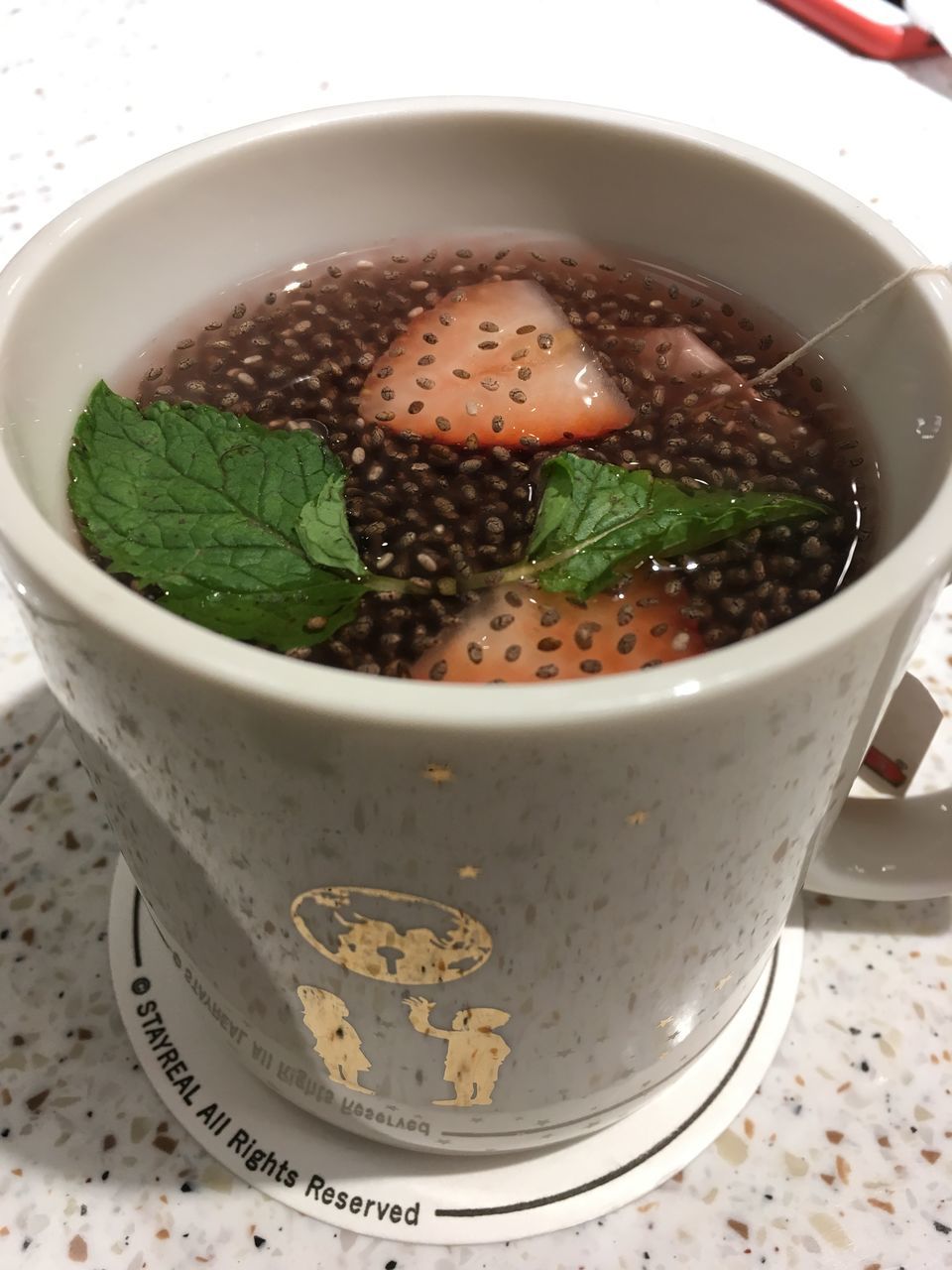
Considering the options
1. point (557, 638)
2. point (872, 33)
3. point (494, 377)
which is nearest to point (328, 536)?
point (557, 638)

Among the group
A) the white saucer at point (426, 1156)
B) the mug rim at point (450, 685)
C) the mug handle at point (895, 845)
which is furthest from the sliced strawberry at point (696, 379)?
the white saucer at point (426, 1156)

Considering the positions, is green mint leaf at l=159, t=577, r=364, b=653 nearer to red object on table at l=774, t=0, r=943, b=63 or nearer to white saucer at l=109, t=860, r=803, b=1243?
white saucer at l=109, t=860, r=803, b=1243

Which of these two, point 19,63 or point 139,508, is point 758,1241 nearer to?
point 139,508

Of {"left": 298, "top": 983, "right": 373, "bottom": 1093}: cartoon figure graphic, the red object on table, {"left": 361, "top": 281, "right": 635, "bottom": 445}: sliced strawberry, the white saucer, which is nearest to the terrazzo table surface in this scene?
the white saucer

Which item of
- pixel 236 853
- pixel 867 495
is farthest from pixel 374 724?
pixel 867 495

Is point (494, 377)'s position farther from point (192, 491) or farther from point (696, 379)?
point (192, 491)

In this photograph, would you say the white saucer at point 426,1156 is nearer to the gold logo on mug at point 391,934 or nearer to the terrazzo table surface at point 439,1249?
the terrazzo table surface at point 439,1249
